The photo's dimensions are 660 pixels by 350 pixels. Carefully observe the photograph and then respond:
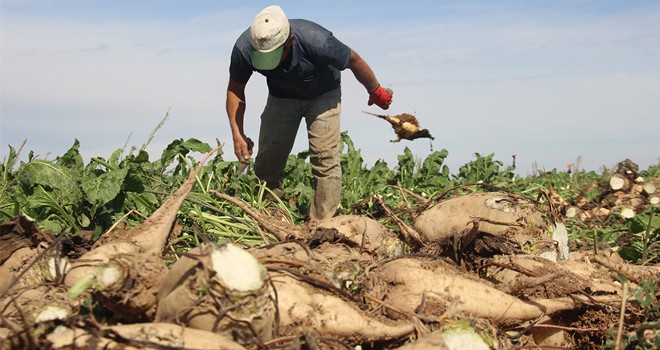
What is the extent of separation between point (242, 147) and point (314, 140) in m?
0.69

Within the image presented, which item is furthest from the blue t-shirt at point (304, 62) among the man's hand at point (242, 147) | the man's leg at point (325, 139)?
the man's hand at point (242, 147)

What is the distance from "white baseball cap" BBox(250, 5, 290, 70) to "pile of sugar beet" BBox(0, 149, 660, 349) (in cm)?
212

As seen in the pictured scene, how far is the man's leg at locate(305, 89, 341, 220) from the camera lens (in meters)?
6.90

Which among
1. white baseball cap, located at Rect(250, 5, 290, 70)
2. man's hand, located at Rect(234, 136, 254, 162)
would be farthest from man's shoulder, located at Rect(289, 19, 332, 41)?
man's hand, located at Rect(234, 136, 254, 162)

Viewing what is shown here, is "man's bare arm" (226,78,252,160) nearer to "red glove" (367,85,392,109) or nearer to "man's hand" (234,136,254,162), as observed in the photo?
"man's hand" (234,136,254,162)

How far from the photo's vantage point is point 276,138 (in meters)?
7.23

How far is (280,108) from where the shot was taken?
7098 millimetres

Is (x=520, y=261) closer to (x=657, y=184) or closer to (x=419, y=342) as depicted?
(x=419, y=342)

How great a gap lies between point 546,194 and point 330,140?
248 cm

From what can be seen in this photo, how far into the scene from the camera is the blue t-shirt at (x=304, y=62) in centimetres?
649

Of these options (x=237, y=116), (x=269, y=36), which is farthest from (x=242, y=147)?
(x=269, y=36)

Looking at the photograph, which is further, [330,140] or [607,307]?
[330,140]

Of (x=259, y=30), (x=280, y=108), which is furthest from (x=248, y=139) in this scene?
(x=259, y=30)

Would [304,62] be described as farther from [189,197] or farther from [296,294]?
[296,294]
